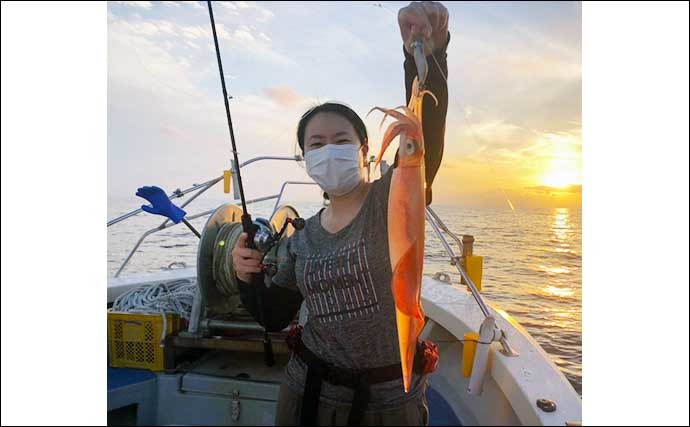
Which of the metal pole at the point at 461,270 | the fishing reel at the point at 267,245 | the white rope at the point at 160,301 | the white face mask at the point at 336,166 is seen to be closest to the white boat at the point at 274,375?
the metal pole at the point at 461,270

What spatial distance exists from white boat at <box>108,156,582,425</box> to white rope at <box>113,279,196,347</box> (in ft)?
0.58

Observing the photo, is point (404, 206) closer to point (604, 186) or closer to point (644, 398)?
point (604, 186)

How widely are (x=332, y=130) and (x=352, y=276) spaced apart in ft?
1.27

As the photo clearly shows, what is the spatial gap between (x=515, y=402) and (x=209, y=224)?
4.69 ft

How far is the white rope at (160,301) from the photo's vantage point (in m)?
2.44

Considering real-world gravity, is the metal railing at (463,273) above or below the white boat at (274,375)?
above

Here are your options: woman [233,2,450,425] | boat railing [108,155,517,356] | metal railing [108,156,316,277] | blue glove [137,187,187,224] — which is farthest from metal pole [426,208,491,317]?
blue glove [137,187,187,224]

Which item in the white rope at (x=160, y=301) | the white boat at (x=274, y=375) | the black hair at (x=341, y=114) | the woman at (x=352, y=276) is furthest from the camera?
the white rope at (x=160, y=301)

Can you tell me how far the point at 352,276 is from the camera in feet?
3.45

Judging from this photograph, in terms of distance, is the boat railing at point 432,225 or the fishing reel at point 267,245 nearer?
the fishing reel at point 267,245

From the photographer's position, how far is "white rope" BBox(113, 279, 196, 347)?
2438 mm

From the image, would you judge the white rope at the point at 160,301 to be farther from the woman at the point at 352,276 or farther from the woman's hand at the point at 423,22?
the woman's hand at the point at 423,22

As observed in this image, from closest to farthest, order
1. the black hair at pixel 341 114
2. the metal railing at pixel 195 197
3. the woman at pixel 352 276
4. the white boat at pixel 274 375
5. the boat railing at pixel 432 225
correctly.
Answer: the woman at pixel 352 276
the black hair at pixel 341 114
the white boat at pixel 274 375
the boat railing at pixel 432 225
the metal railing at pixel 195 197

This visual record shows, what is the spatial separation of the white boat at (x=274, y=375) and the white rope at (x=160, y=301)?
18cm
